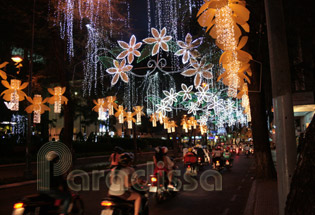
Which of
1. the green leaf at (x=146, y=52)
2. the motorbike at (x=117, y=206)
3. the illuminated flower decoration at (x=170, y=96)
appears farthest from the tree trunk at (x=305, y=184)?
the illuminated flower decoration at (x=170, y=96)

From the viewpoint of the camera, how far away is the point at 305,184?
8.79 feet

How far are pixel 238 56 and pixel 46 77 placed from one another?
668 inches

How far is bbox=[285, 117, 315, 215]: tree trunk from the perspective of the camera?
8.52ft

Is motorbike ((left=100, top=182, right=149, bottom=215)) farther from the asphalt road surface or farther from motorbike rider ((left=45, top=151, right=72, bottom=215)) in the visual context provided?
the asphalt road surface

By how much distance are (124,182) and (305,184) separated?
4.46 m

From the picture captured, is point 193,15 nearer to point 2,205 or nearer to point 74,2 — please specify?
point 74,2

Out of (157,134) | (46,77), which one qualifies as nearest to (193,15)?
(46,77)

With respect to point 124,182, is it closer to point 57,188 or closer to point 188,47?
point 57,188

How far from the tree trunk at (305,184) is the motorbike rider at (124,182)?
4.21 metres

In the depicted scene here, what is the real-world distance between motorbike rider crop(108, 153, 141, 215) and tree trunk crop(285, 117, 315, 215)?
4206 mm

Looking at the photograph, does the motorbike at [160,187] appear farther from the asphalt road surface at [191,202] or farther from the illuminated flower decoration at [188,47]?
the illuminated flower decoration at [188,47]

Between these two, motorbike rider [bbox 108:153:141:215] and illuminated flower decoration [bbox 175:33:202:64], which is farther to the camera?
illuminated flower decoration [bbox 175:33:202:64]

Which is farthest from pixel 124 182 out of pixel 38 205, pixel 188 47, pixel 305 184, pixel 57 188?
pixel 188 47

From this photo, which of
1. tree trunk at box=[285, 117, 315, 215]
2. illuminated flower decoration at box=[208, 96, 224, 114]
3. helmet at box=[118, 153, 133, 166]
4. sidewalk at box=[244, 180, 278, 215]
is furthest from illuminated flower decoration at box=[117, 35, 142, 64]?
illuminated flower decoration at box=[208, 96, 224, 114]
